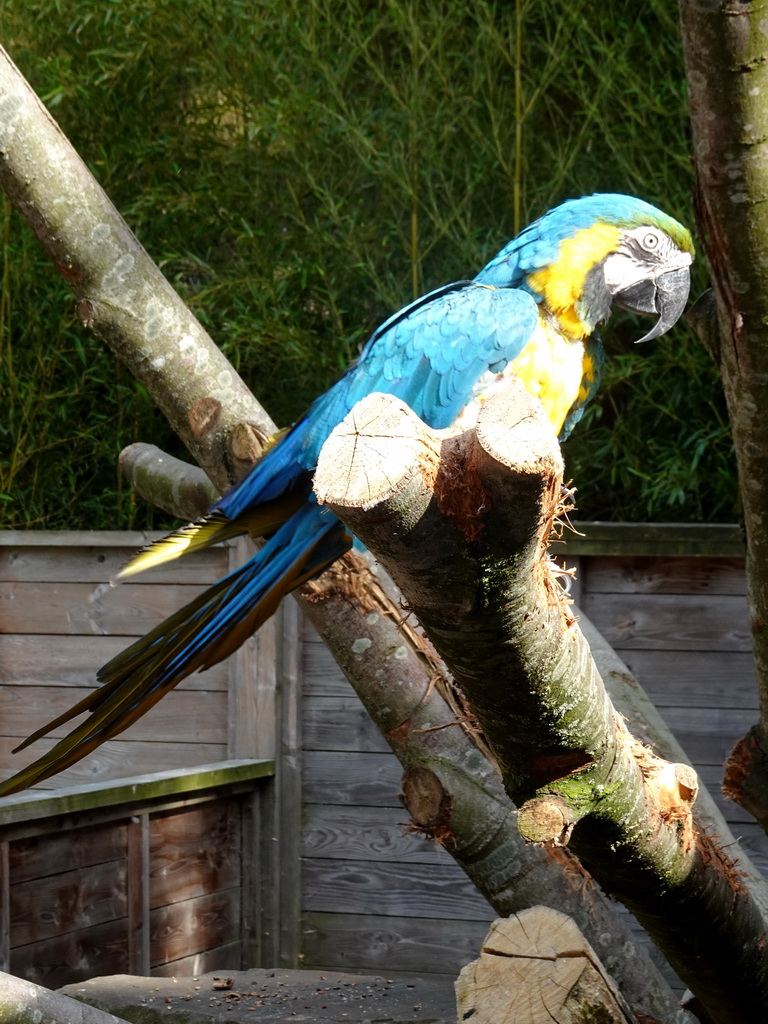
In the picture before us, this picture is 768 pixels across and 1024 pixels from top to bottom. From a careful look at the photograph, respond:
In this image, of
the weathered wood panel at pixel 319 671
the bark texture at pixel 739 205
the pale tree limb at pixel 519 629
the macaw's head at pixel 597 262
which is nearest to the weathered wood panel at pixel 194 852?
the weathered wood panel at pixel 319 671

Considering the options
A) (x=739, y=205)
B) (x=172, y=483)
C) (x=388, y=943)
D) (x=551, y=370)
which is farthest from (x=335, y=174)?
(x=739, y=205)

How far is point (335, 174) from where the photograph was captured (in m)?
2.62

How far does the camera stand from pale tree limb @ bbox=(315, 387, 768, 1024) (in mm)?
649

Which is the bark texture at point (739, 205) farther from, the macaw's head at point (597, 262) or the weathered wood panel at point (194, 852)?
the weathered wood panel at point (194, 852)

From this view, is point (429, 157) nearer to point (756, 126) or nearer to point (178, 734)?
point (178, 734)

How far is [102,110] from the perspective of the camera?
8.89 feet

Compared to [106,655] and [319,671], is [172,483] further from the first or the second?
[106,655]

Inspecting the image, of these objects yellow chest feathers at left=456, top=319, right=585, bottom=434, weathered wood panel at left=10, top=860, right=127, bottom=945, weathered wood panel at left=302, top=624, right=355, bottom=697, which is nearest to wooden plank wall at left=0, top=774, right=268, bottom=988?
weathered wood panel at left=10, top=860, right=127, bottom=945

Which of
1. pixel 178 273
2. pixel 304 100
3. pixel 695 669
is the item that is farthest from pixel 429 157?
pixel 695 669

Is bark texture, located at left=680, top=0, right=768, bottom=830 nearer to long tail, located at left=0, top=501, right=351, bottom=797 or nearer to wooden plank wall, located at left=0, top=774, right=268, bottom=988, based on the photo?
long tail, located at left=0, top=501, right=351, bottom=797

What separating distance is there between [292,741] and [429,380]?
4.05ft

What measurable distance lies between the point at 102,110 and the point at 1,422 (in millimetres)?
818

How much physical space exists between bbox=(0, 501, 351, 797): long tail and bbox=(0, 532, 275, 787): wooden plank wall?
1.10 m

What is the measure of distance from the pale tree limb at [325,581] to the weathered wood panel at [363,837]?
1098mm
